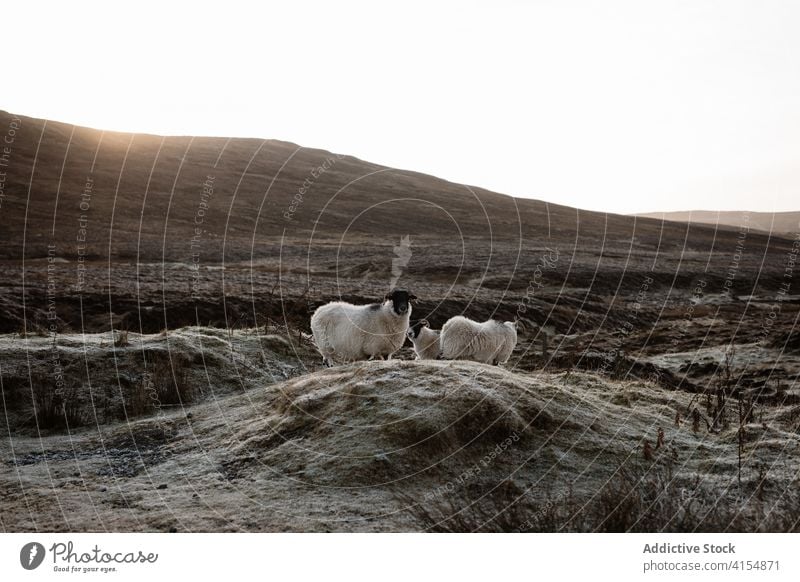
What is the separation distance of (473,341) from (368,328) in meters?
2.72

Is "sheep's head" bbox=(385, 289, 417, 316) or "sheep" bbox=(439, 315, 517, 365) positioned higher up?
"sheep's head" bbox=(385, 289, 417, 316)

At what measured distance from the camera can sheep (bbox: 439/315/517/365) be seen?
14398mm

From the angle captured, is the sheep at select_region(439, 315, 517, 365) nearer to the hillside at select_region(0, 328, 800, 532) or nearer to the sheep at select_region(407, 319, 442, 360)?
the sheep at select_region(407, 319, 442, 360)

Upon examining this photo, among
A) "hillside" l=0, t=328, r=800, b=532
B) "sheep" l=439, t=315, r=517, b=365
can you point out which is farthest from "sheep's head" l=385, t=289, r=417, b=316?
"hillside" l=0, t=328, r=800, b=532

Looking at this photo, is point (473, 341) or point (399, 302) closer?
point (399, 302)

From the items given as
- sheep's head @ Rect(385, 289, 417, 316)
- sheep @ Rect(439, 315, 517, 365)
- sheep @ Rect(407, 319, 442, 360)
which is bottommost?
sheep @ Rect(407, 319, 442, 360)

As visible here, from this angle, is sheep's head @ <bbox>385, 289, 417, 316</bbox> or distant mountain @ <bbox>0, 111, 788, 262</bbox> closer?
sheep's head @ <bbox>385, 289, 417, 316</bbox>

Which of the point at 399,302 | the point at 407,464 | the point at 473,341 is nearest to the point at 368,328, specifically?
the point at 399,302

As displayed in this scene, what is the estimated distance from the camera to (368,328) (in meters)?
12.9

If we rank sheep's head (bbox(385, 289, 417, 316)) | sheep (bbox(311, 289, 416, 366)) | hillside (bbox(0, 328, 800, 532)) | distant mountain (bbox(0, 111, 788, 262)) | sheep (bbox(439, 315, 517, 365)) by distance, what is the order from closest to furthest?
hillside (bbox(0, 328, 800, 532)), sheep's head (bbox(385, 289, 417, 316)), sheep (bbox(311, 289, 416, 366)), sheep (bbox(439, 315, 517, 365)), distant mountain (bbox(0, 111, 788, 262))

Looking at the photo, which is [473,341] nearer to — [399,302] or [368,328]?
[399,302]

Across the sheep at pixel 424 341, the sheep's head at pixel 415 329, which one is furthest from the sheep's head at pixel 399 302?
the sheep at pixel 424 341

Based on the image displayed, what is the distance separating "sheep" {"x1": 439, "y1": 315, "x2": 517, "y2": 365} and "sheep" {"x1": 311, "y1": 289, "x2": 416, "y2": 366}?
155 centimetres

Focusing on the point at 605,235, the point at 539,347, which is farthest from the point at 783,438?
the point at 605,235
